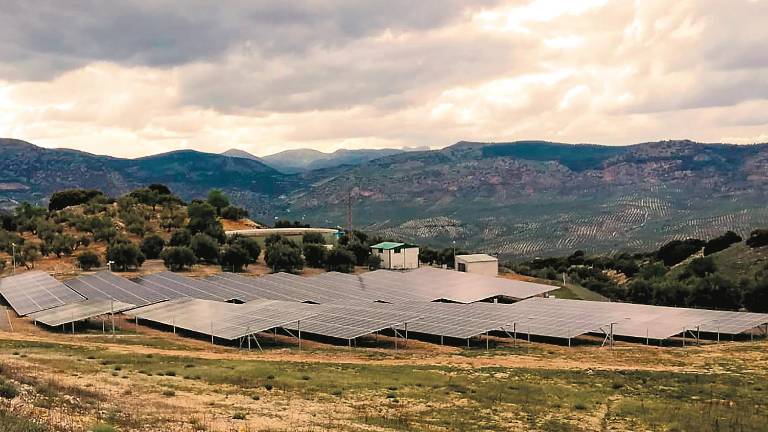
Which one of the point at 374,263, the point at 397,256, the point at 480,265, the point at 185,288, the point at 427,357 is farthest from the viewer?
the point at 397,256

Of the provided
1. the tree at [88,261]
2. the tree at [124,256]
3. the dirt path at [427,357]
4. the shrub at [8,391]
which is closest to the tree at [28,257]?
the tree at [88,261]

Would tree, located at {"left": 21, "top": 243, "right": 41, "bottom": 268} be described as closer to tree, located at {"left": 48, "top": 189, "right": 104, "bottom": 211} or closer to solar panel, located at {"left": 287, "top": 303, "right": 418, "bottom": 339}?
tree, located at {"left": 48, "top": 189, "right": 104, "bottom": 211}

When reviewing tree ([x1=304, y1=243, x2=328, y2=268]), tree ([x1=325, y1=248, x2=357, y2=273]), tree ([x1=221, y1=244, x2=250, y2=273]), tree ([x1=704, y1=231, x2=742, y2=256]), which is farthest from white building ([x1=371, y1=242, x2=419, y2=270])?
tree ([x1=704, y1=231, x2=742, y2=256])

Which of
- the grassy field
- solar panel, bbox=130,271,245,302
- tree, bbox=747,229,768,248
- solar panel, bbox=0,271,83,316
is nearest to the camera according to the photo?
the grassy field

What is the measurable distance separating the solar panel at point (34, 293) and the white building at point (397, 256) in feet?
145

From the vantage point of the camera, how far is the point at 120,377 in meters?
30.6

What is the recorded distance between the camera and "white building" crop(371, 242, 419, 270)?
92812mm

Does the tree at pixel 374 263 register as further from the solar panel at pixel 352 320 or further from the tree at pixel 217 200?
the tree at pixel 217 200

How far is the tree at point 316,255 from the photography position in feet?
298

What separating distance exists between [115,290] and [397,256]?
141ft

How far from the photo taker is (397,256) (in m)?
93.3

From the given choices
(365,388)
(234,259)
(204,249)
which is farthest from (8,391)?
(204,249)

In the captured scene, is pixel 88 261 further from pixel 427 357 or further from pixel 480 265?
pixel 427 357

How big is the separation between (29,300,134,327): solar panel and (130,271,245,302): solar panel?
6850 millimetres
